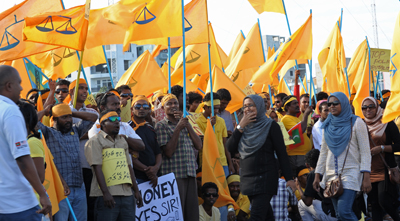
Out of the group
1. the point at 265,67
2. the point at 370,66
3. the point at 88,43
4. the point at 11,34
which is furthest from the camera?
the point at 370,66

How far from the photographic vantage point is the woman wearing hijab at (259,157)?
616cm

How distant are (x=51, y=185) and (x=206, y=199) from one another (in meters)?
2.65

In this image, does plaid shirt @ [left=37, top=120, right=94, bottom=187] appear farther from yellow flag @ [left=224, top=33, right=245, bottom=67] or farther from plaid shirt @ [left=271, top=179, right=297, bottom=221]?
yellow flag @ [left=224, top=33, right=245, bottom=67]

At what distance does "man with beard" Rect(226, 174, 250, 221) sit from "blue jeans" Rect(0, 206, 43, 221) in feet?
15.1

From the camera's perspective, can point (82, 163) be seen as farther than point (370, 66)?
No

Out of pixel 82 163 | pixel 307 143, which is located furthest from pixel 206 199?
pixel 307 143

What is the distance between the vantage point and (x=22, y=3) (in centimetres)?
812

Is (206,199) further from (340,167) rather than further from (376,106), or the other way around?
(376,106)

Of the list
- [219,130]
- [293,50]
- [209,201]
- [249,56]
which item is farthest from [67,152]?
[249,56]

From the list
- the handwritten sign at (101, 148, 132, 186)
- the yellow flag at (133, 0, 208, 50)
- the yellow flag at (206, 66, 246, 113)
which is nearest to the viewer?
the handwritten sign at (101, 148, 132, 186)

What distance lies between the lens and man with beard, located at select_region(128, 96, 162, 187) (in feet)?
21.3

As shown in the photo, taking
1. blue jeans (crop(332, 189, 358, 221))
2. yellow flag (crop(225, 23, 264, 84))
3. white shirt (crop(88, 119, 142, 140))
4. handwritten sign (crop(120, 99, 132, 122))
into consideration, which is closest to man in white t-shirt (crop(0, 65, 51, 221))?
white shirt (crop(88, 119, 142, 140))

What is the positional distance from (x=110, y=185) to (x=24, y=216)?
6.83ft

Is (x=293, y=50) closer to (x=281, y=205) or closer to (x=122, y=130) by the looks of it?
(x=281, y=205)
